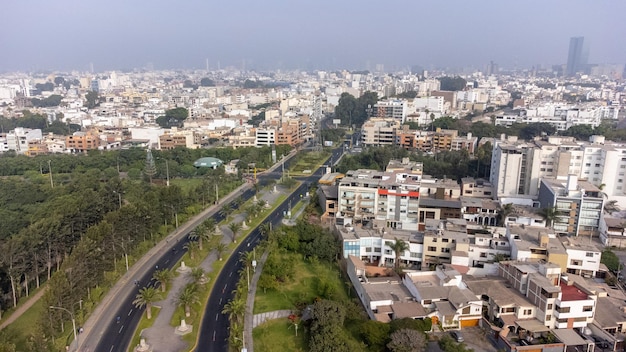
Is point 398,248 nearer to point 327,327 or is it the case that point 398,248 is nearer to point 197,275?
A: point 327,327

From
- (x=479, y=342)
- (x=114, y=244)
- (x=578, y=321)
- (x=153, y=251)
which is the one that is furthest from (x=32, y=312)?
(x=578, y=321)

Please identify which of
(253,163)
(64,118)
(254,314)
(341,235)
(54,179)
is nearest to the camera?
(254,314)

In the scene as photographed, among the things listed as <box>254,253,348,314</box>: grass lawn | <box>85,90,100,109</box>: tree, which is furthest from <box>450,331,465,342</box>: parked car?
<box>85,90,100,109</box>: tree

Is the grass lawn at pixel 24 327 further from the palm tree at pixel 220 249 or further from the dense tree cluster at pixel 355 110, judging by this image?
the dense tree cluster at pixel 355 110

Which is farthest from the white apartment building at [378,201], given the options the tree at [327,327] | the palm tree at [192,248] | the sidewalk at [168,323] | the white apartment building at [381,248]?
the tree at [327,327]

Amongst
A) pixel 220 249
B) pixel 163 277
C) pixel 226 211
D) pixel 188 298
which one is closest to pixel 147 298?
pixel 188 298

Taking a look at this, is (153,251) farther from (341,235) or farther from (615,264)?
(615,264)
